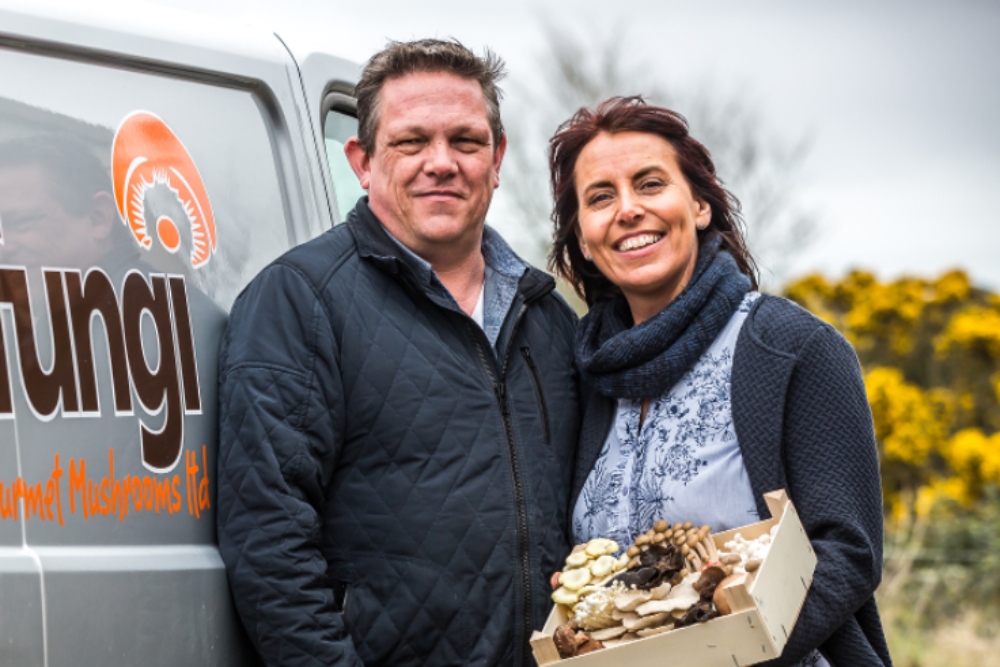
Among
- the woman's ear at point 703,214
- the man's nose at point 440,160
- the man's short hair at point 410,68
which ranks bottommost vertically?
→ the woman's ear at point 703,214

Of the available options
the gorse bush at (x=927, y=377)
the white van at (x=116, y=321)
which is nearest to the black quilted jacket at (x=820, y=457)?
the white van at (x=116, y=321)

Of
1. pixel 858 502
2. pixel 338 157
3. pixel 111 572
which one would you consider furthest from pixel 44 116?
pixel 858 502

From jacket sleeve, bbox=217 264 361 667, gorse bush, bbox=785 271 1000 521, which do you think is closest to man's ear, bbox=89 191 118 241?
jacket sleeve, bbox=217 264 361 667

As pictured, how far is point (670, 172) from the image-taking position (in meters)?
2.69

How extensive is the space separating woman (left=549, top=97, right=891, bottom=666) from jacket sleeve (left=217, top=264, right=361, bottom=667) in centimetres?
64

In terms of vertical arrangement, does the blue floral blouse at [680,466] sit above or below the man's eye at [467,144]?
below

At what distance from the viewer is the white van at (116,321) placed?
75.2 inches

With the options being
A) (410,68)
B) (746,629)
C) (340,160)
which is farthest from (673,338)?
(340,160)

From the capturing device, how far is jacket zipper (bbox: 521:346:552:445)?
2600 mm

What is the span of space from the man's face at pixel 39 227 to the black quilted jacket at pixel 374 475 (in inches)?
14.6

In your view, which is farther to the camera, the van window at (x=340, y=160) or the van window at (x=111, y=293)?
the van window at (x=340, y=160)

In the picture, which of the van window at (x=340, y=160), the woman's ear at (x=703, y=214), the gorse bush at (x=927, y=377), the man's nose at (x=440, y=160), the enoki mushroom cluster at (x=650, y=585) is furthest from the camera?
the gorse bush at (x=927, y=377)

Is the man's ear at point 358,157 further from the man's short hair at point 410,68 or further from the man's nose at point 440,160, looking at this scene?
the man's nose at point 440,160

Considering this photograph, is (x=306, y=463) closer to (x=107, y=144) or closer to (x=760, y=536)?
(x=107, y=144)
